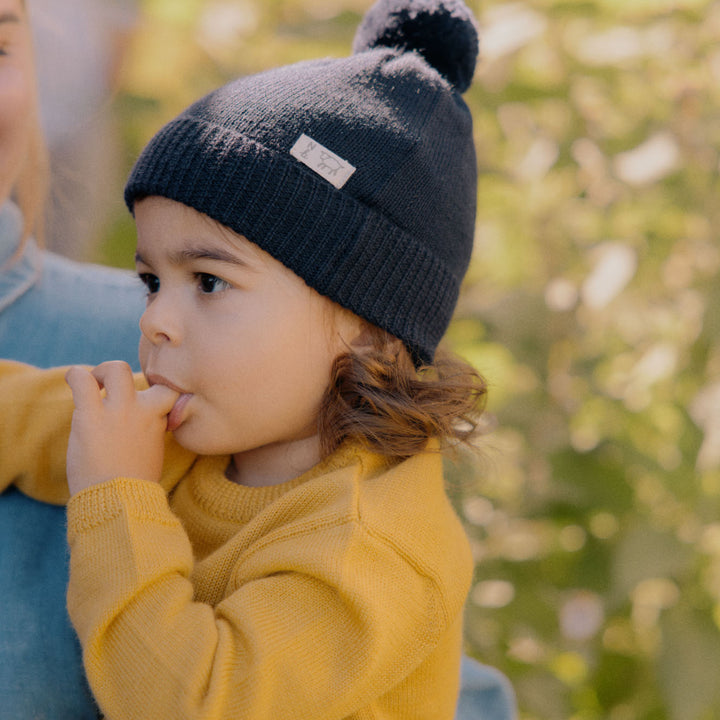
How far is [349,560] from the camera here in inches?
40.3

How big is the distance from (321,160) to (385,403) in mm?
349

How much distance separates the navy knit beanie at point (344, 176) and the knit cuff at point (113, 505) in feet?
1.17

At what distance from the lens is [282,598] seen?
1022 millimetres

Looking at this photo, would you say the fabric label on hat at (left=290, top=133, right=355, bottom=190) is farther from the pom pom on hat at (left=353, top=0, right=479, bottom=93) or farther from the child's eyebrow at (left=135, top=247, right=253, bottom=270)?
the pom pom on hat at (left=353, top=0, right=479, bottom=93)

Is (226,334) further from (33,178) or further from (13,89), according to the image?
(33,178)

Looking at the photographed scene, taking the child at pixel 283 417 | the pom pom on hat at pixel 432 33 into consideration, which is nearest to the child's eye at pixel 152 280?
the child at pixel 283 417

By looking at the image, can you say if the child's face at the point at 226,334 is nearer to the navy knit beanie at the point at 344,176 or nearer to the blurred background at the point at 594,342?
the navy knit beanie at the point at 344,176

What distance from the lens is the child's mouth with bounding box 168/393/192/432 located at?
119cm

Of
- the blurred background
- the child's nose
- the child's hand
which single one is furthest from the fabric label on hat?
the blurred background

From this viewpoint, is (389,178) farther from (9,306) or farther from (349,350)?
(9,306)

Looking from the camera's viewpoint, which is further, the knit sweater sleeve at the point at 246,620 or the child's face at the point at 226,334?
the child's face at the point at 226,334

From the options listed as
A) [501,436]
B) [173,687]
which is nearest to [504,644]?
[501,436]

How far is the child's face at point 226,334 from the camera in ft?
3.80

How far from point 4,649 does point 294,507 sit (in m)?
0.39
